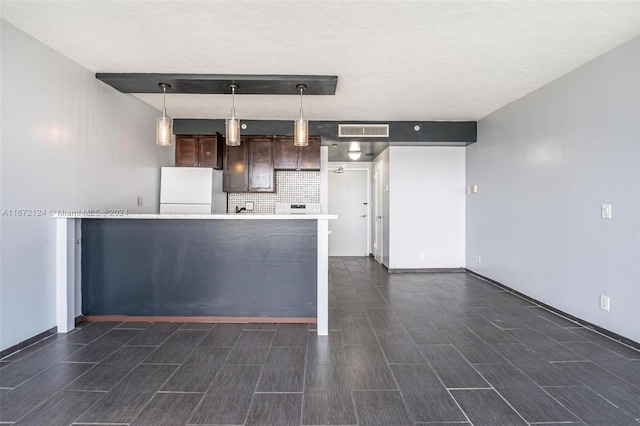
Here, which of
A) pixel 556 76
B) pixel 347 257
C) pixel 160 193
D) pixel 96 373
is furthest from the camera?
pixel 347 257

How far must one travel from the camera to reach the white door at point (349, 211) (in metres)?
7.38

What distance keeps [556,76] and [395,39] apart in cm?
197

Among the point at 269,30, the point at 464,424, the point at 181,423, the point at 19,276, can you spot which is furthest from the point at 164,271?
the point at 464,424

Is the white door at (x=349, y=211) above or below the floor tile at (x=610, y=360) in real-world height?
above

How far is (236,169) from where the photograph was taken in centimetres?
535

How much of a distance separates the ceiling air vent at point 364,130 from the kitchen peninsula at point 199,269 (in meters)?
2.36

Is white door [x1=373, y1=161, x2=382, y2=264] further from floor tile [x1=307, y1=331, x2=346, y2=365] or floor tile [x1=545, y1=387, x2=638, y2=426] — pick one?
floor tile [x1=545, y1=387, x2=638, y2=426]

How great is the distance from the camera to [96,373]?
2.20m

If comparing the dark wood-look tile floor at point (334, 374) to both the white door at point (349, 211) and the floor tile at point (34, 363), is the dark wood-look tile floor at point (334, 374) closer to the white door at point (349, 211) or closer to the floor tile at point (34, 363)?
the floor tile at point (34, 363)

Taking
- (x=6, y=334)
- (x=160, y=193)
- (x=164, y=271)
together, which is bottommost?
(x=6, y=334)

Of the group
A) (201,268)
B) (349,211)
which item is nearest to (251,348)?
(201,268)

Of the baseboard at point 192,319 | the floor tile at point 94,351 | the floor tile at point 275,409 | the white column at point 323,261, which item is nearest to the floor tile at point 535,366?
the white column at point 323,261

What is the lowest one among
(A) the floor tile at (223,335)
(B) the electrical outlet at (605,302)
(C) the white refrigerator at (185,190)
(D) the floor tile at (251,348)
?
(D) the floor tile at (251,348)

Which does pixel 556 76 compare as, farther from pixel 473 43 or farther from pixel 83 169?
pixel 83 169
